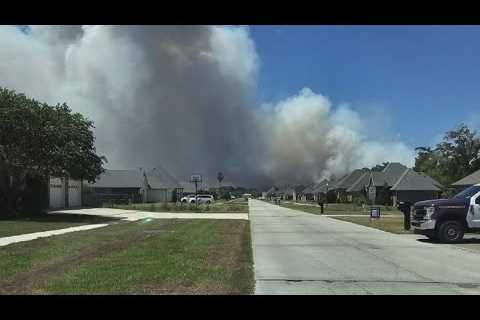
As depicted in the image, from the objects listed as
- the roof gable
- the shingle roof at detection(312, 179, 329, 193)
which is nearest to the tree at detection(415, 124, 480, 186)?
the roof gable

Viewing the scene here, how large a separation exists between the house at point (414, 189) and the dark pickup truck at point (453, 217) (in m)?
61.5

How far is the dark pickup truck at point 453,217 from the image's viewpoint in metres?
22.1

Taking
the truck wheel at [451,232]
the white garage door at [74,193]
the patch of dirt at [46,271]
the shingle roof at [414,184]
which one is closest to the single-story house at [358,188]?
the shingle roof at [414,184]

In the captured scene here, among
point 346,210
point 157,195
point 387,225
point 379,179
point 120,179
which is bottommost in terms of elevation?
point 346,210

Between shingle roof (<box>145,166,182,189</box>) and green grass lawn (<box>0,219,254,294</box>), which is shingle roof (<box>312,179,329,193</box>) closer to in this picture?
shingle roof (<box>145,166,182,189</box>)

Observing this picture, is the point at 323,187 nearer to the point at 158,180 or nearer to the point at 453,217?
the point at 158,180

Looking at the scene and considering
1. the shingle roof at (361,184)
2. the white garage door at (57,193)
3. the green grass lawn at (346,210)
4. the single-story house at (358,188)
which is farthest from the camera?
the shingle roof at (361,184)

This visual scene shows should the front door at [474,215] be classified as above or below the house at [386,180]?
below

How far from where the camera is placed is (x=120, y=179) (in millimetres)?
98875

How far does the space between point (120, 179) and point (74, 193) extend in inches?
1370

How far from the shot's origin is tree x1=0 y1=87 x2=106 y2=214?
33250mm

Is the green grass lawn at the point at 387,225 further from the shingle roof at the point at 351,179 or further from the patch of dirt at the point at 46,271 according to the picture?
the shingle roof at the point at 351,179

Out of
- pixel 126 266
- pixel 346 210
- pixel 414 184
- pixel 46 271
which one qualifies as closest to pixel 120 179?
pixel 414 184
